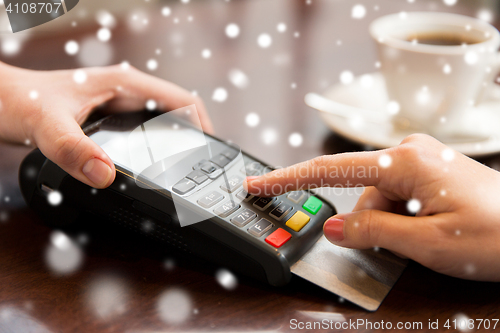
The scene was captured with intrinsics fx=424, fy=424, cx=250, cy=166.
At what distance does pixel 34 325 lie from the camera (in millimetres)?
328

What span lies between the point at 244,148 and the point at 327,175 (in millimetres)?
212

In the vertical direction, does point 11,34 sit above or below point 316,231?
above

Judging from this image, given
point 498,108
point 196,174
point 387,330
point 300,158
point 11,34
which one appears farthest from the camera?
point 11,34

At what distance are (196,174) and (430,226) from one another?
0.22m

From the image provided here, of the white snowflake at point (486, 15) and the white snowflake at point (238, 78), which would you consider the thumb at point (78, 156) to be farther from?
the white snowflake at point (486, 15)

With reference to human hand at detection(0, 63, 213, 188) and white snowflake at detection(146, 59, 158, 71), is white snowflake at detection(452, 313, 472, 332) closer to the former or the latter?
human hand at detection(0, 63, 213, 188)

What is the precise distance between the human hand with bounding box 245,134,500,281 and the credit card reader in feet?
0.11

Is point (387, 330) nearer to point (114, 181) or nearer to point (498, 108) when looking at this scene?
point (114, 181)

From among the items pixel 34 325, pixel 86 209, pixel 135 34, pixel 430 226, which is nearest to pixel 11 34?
pixel 135 34

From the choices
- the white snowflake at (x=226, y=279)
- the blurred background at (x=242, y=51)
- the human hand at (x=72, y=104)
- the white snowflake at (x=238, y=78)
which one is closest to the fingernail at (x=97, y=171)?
the human hand at (x=72, y=104)

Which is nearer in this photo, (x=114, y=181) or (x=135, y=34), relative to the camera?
(x=114, y=181)

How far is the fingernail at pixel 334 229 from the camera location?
384mm

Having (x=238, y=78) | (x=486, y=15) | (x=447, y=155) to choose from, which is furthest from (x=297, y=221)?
(x=486, y=15)

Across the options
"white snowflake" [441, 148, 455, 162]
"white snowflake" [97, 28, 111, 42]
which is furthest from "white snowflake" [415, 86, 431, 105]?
"white snowflake" [97, 28, 111, 42]
